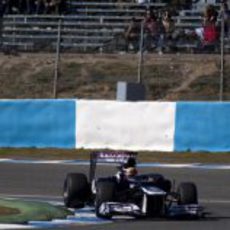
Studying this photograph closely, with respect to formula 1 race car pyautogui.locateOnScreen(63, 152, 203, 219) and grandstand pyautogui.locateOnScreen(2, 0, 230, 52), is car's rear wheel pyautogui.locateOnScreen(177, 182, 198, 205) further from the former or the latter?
grandstand pyautogui.locateOnScreen(2, 0, 230, 52)

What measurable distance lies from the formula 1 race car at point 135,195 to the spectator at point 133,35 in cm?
1335

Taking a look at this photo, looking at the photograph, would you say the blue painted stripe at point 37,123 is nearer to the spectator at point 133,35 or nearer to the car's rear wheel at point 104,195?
the spectator at point 133,35

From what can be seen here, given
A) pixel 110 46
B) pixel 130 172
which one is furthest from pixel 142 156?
pixel 130 172

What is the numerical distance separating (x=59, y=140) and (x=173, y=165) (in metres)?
3.18

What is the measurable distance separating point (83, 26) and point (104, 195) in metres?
17.0

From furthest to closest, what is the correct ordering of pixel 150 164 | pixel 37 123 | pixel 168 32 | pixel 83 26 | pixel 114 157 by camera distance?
pixel 83 26 → pixel 168 32 → pixel 37 123 → pixel 150 164 → pixel 114 157

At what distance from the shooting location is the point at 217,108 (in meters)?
21.3

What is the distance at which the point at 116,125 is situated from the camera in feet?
70.9

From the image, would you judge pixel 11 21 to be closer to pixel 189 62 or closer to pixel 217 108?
pixel 189 62

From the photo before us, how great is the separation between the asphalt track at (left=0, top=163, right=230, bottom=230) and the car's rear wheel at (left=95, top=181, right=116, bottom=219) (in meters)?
0.25

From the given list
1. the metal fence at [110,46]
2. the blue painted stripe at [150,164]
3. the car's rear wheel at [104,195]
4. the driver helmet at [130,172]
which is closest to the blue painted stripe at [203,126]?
the blue painted stripe at [150,164]

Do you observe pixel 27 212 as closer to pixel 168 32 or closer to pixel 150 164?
pixel 150 164

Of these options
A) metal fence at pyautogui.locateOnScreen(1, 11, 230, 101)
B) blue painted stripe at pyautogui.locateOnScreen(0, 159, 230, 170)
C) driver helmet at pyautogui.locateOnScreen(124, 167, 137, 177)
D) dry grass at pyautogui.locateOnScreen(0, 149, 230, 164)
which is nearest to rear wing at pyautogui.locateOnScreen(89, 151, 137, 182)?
driver helmet at pyautogui.locateOnScreen(124, 167, 137, 177)

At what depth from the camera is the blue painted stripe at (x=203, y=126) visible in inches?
835
